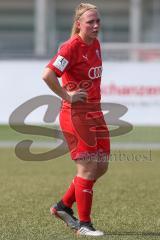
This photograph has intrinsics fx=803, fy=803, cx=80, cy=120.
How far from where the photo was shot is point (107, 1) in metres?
37.9

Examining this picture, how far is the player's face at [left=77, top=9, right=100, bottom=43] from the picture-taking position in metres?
6.84

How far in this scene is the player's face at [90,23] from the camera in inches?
269

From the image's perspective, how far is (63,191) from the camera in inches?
390

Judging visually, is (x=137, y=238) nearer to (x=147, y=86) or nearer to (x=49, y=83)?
(x=49, y=83)

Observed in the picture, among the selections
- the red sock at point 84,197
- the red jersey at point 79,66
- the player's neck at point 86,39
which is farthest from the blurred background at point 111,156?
the player's neck at point 86,39

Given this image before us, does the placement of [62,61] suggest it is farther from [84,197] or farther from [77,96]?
[84,197]

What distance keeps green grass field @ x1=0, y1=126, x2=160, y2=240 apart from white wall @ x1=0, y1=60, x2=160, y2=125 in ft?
3.43

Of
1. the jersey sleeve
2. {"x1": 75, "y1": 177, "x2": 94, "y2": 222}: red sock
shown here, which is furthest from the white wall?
the jersey sleeve

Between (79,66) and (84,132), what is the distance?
0.58 meters

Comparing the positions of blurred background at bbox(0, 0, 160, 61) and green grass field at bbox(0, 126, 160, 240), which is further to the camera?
blurred background at bbox(0, 0, 160, 61)

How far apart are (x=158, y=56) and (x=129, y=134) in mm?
1672

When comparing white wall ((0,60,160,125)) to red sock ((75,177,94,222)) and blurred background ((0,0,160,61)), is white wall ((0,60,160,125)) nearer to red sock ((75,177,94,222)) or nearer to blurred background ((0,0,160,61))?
red sock ((75,177,94,222))

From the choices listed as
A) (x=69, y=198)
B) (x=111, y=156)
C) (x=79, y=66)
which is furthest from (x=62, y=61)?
(x=111, y=156)

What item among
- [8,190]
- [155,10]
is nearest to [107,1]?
[155,10]
